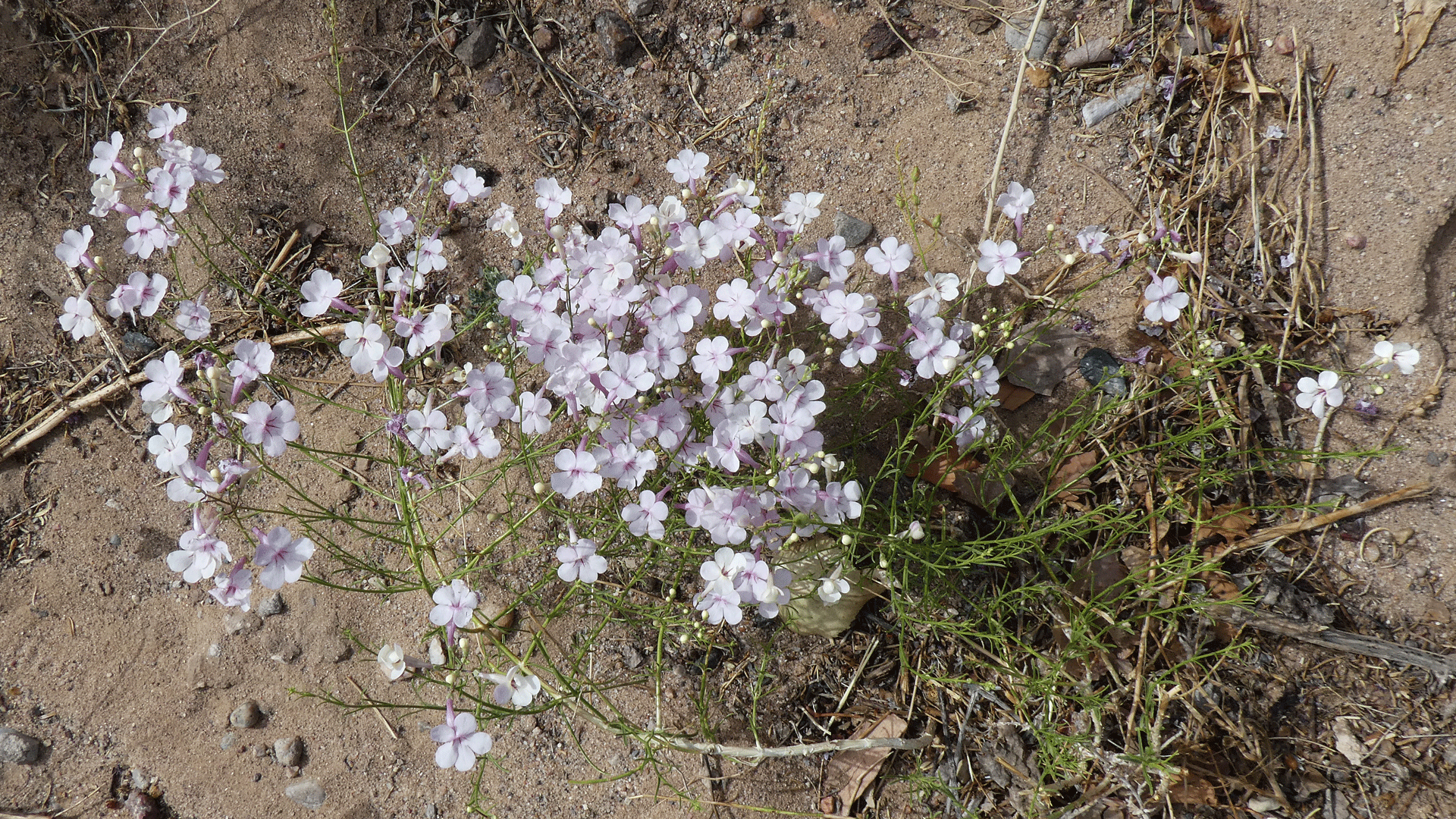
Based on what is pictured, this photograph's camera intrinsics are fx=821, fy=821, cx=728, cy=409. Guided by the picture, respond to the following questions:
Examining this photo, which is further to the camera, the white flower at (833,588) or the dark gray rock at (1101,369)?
the dark gray rock at (1101,369)

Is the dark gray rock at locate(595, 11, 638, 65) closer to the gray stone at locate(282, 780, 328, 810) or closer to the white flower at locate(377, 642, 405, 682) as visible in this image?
the white flower at locate(377, 642, 405, 682)

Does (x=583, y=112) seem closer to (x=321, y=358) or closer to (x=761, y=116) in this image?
(x=761, y=116)

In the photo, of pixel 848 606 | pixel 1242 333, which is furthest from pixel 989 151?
pixel 848 606

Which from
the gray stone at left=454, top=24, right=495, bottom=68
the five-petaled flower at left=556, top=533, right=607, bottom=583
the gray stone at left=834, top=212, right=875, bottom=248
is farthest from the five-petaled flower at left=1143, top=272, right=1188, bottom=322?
the gray stone at left=454, top=24, right=495, bottom=68

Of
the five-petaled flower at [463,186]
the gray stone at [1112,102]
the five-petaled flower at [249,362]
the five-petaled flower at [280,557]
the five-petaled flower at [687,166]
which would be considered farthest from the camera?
the gray stone at [1112,102]

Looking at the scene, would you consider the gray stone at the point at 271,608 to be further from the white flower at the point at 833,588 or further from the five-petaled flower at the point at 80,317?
the white flower at the point at 833,588

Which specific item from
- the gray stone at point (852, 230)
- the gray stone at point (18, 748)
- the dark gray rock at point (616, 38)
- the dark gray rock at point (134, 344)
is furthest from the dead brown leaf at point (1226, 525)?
the gray stone at point (18, 748)
